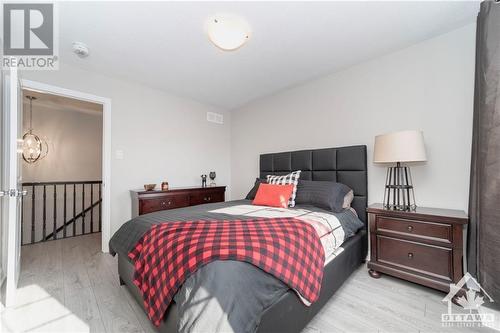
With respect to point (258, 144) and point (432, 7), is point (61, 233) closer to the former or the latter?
point (258, 144)

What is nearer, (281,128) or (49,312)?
(49,312)

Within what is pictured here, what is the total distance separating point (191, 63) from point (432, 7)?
2.40 metres

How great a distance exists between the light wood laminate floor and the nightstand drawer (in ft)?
1.59

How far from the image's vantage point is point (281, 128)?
3.51 meters

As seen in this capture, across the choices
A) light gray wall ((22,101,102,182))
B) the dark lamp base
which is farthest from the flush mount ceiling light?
light gray wall ((22,101,102,182))

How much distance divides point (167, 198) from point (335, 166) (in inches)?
91.9

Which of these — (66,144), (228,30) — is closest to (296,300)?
(228,30)

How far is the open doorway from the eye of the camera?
4.04m

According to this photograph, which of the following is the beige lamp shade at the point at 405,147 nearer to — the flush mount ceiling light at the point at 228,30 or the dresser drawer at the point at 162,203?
the flush mount ceiling light at the point at 228,30

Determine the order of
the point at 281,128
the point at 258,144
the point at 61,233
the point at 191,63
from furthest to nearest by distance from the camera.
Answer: the point at 61,233 < the point at 258,144 < the point at 281,128 < the point at 191,63

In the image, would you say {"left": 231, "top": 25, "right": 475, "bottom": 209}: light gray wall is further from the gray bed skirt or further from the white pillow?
the gray bed skirt

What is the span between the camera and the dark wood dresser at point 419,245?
66.6 inches

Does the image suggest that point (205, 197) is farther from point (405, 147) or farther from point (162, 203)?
point (405, 147)

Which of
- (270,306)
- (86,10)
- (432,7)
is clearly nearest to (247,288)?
(270,306)
